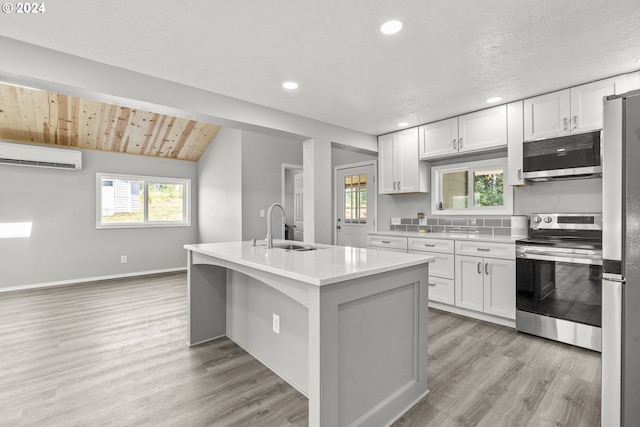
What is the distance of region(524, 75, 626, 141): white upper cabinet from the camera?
2.68 m

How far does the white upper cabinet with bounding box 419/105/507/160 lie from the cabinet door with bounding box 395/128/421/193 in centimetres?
13

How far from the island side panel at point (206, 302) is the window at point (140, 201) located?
364 cm

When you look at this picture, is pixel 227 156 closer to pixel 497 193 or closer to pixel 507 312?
pixel 497 193

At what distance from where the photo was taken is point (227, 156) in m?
5.29

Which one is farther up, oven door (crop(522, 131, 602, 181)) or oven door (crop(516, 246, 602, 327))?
oven door (crop(522, 131, 602, 181))

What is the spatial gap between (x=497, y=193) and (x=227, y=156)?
4109 mm

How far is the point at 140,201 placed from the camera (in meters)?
5.80

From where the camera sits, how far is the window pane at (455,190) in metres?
3.96

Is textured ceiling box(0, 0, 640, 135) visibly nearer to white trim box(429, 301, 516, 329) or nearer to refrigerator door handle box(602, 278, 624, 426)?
refrigerator door handle box(602, 278, 624, 426)

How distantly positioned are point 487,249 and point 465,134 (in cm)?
137

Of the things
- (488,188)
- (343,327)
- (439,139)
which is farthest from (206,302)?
(488,188)

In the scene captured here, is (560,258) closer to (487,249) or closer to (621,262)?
(487,249)

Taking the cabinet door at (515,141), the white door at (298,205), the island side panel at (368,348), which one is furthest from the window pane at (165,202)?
the cabinet door at (515,141)

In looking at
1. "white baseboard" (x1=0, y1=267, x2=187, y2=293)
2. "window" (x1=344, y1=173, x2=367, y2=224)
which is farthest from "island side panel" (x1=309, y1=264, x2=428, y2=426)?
"white baseboard" (x1=0, y1=267, x2=187, y2=293)
